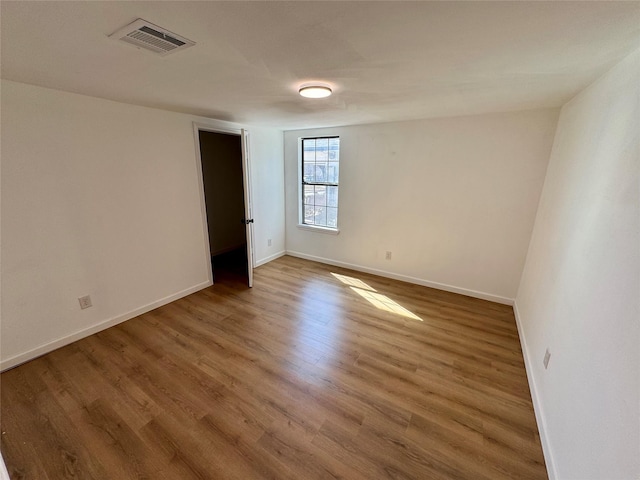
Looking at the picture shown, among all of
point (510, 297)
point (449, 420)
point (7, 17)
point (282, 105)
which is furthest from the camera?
point (510, 297)

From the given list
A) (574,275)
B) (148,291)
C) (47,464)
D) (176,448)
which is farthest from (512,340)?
(148,291)

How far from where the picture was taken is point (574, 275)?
5.08ft

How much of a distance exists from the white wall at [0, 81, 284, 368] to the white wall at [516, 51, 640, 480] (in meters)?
3.53

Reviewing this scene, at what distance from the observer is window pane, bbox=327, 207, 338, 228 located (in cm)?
424

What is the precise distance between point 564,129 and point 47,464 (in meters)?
4.38

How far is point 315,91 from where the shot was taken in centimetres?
191

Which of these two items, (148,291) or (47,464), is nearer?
(47,464)

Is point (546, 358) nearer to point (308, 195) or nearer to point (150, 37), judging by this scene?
point (150, 37)

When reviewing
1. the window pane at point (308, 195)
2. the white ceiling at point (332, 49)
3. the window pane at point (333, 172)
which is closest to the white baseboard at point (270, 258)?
the window pane at point (308, 195)

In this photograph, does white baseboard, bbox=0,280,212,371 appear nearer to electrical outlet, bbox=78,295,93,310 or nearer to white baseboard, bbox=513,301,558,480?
electrical outlet, bbox=78,295,93,310

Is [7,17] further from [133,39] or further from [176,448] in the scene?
[176,448]

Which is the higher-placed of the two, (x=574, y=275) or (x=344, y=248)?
(x=574, y=275)

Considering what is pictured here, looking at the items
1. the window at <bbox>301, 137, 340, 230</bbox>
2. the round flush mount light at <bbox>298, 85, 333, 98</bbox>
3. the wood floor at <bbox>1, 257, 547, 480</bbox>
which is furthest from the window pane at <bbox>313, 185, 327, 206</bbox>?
the round flush mount light at <bbox>298, 85, 333, 98</bbox>

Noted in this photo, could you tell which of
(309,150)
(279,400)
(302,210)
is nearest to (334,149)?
(309,150)
